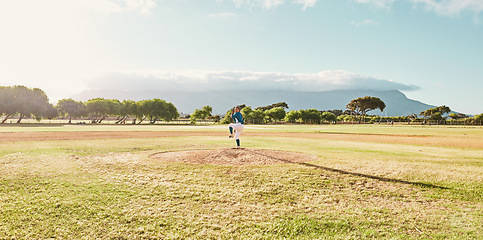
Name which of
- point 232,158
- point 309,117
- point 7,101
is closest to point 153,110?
point 7,101

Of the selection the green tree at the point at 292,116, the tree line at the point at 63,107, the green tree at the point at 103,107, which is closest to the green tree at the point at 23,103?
the tree line at the point at 63,107

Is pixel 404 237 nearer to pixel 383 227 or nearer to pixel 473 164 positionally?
pixel 383 227

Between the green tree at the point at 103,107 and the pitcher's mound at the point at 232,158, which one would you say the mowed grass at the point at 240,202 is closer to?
the pitcher's mound at the point at 232,158

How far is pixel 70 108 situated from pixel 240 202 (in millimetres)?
132753

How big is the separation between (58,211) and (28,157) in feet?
35.9

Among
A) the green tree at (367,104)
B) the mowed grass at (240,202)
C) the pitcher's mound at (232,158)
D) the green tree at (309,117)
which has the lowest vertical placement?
the mowed grass at (240,202)

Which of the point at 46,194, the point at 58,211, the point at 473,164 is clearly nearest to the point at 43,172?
the point at 46,194

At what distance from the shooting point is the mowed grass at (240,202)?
618cm

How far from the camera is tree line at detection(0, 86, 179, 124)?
91.8 m

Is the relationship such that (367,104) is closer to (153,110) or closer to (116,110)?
(153,110)

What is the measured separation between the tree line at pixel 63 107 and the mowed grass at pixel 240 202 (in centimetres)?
10411

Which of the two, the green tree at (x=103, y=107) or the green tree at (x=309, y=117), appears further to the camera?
the green tree at (x=309, y=117)

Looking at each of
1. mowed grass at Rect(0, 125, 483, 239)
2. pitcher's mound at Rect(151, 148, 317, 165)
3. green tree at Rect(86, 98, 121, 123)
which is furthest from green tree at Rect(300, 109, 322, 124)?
mowed grass at Rect(0, 125, 483, 239)

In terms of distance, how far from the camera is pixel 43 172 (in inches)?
445
